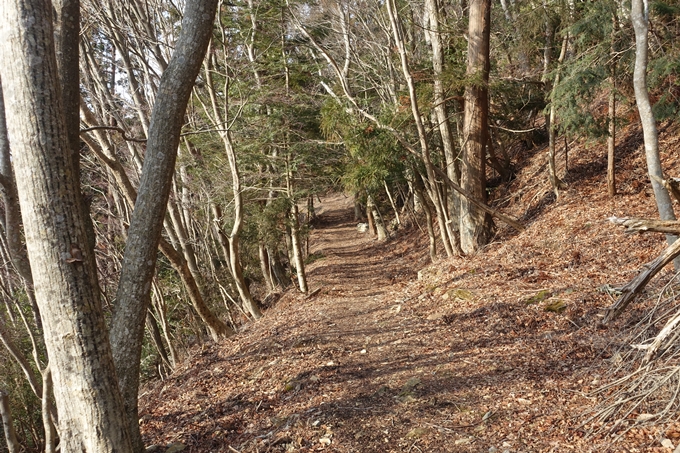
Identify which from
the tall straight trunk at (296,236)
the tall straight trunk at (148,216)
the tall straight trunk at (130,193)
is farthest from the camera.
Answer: the tall straight trunk at (296,236)

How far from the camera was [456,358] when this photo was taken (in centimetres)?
557

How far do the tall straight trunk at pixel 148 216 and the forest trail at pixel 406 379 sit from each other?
141 cm

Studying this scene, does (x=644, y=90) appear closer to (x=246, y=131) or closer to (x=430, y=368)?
(x=430, y=368)

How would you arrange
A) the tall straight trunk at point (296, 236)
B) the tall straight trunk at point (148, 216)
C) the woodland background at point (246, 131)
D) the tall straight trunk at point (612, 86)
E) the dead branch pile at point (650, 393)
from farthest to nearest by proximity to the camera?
1. the tall straight trunk at point (296, 236)
2. the tall straight trunk at point (612, 86)
3. the tall straight trunk at point (148, 216)
4. the woodland background at point (246, 131)
5. the dead branch pile at point (650, 393)

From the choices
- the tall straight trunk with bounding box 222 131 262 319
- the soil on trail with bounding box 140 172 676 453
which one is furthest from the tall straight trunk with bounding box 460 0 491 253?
the tall straight trunk with bounding box 222 131 262 319

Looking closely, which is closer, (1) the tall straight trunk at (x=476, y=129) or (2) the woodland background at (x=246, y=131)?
(2) the woodland background at (x=246, y=131)

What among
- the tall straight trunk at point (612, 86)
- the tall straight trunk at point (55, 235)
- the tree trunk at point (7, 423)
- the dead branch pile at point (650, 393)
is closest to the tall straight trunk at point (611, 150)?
the tall straight trunk at point (612, 86)

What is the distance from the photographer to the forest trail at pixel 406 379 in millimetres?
4062

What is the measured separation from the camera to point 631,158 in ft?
30.6

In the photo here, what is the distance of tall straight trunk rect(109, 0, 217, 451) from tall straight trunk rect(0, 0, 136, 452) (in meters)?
0.79

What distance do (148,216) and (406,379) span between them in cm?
326

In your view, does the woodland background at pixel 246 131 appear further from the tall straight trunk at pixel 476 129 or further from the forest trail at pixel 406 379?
the forest trail at pixel 406 379

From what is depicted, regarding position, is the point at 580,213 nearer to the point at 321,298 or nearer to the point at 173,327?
the point at 321,298

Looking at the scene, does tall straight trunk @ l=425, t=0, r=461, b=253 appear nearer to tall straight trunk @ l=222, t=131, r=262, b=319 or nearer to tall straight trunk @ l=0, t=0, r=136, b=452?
tall straight trunk @ l=222, t=131, r=262, b=319
